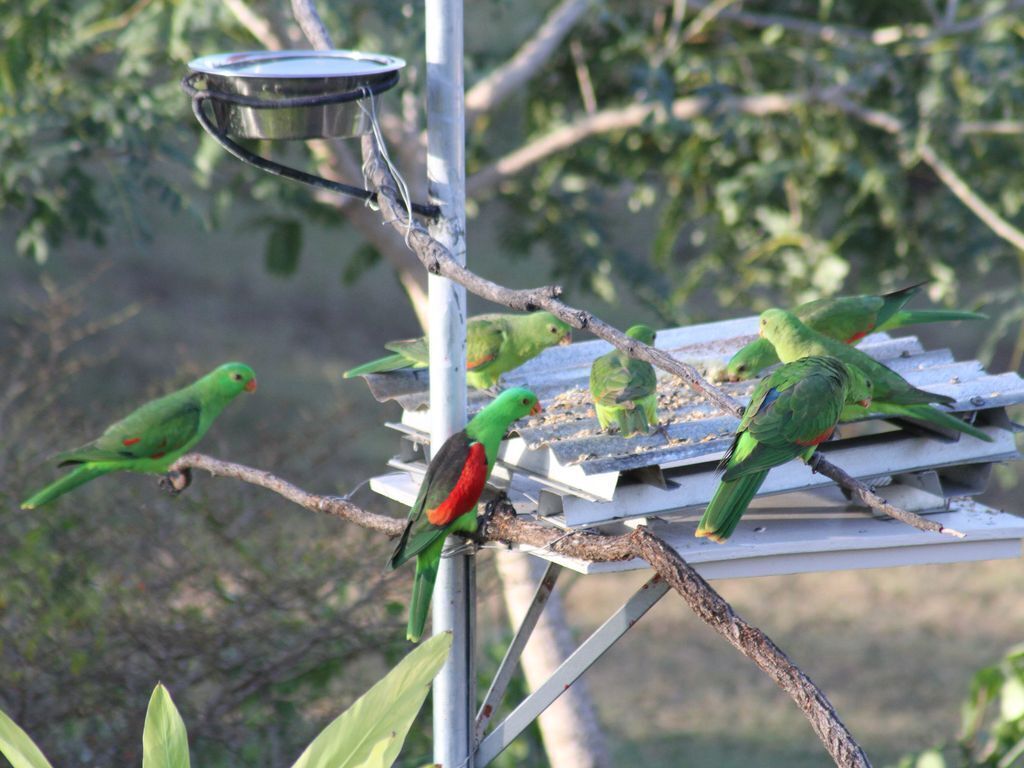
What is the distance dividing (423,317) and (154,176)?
59.4 inches

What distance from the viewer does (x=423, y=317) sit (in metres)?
6.16

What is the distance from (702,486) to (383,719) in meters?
0.96

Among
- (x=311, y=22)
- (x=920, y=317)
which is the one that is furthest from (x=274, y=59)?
(x=920, y=317)

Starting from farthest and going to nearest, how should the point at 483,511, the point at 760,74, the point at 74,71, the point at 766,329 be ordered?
the point at 760,74, the point at 74,71, the point at 766,329, the point at 483,511

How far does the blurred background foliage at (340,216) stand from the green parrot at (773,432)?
2789 mm

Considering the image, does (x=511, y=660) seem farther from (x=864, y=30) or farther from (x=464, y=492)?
(x=864, y=30)

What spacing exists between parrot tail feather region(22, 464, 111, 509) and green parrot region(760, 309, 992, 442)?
208cm

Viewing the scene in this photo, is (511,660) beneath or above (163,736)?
beneath

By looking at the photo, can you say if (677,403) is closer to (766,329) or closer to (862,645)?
(766,329)

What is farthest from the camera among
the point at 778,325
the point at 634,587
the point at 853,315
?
the point at 634,587

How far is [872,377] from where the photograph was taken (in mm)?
3016

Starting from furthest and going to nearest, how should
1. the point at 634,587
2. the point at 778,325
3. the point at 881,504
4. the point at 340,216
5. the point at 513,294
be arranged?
the point at 634,587, the point at 340,216, the point at 778,325, the point at 513,294, the point at 881,504

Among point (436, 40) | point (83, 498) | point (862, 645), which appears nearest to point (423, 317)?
point (83, 498)

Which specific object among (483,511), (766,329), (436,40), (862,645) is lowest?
(862,645)
